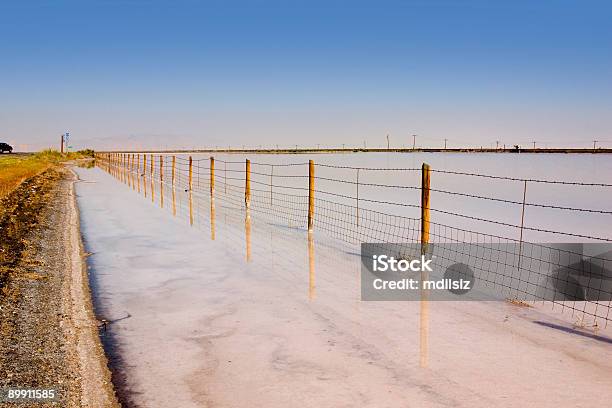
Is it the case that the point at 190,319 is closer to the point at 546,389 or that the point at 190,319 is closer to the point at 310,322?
the point at 310,322

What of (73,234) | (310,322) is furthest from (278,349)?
(73,234)

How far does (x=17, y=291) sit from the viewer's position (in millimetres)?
6789

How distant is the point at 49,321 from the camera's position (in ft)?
19.0

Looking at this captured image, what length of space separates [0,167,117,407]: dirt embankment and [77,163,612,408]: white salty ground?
279mm

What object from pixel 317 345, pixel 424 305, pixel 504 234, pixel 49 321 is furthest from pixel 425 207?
pixel 504 234

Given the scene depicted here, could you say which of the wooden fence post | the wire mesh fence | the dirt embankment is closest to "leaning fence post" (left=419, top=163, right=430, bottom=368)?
the wooden fence post

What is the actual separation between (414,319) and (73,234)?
8.10 meters

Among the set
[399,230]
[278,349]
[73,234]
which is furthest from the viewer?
[399,230]

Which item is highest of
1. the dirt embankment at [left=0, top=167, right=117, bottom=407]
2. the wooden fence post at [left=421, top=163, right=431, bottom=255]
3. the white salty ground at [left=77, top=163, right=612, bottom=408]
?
the wooden fence post at [left=421, top=163, right=431, bottom=255]

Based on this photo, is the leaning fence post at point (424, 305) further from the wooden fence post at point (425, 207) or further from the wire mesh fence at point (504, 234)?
the wire mesh fence at point (504, 234)

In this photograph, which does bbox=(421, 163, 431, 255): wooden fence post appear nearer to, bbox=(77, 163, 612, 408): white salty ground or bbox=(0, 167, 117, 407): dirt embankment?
bbox=(77, 163, 612, 408): white salty ground

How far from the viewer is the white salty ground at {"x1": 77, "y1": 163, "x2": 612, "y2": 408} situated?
4348mm

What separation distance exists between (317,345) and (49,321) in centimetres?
272

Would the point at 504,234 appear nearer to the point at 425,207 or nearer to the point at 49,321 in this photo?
the point at 425,207
